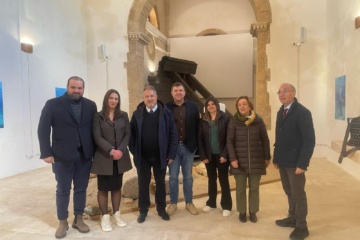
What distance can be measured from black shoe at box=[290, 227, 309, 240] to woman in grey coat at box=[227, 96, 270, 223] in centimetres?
45

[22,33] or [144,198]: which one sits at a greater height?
[22,33]

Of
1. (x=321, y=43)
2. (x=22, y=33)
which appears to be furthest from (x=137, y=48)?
(x=321, y=43)

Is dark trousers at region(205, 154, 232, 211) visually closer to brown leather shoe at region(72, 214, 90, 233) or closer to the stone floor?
the stone floor

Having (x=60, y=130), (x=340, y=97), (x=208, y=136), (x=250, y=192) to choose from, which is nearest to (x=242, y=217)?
(x=250, y=192)

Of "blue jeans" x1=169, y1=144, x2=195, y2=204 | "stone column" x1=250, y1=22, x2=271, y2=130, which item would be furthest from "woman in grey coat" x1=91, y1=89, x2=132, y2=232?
"stone column" x1=250, y1=22, x2=271, y2=130

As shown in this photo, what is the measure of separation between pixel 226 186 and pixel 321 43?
474 cm

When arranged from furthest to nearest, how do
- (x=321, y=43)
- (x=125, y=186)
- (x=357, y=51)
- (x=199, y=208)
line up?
(x=321, y=43)
(x=357, y=51)
(x=125, y=186)
(x=199, y=208)

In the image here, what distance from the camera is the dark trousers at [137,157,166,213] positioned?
2947mm

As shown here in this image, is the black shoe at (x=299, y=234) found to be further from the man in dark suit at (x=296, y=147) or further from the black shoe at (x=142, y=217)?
the black shoe at (x=142, y=217)

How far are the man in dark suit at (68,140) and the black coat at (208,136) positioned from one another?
3.72 ft

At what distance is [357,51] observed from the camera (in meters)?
4.58

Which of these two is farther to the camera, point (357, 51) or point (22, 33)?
point (22, 33)

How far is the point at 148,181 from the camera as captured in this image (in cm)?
300

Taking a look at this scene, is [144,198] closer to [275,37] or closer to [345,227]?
[345,227]
